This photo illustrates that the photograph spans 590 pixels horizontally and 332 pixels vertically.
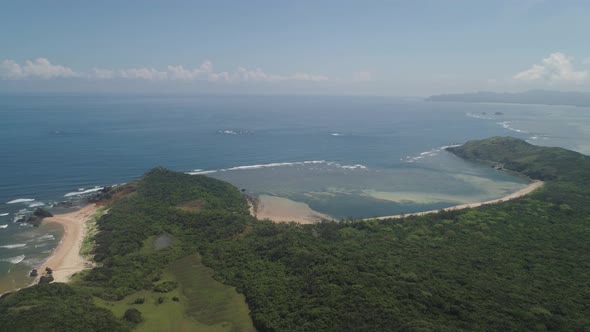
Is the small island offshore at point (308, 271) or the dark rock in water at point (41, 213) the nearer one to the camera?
the small island offshore at point (308, 271)

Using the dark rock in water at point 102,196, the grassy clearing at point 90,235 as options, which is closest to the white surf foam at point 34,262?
the grassy clearing at point 90,235

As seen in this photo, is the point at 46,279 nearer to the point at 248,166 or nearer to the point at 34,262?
the point at 34,262

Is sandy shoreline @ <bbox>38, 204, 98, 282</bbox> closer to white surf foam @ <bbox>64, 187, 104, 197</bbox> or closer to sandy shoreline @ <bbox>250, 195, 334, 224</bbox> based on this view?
white surf foam @ <bbox>64, 187, 104, 197</bbox>

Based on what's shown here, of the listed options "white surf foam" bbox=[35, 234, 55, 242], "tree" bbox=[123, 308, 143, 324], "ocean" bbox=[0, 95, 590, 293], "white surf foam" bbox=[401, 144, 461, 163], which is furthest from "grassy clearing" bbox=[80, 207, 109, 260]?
"white surf foam" bbox=[401, 144, 461, 163]

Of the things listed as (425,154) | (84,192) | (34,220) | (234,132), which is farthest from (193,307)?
(234,132)

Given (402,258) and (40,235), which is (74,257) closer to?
(40,235)

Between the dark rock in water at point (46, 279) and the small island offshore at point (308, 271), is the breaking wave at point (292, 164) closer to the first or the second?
the small island offshore at point (308, 271)

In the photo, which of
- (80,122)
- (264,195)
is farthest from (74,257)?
(80,122)
